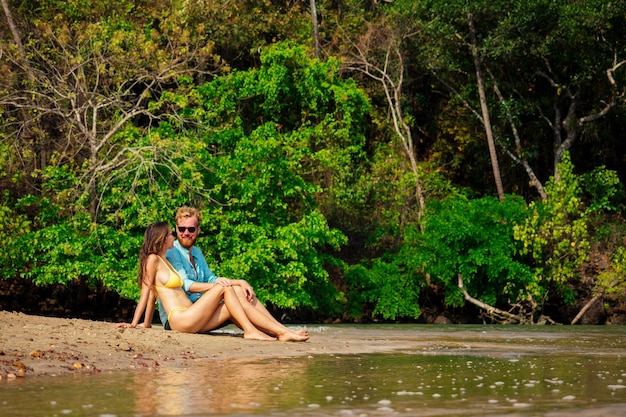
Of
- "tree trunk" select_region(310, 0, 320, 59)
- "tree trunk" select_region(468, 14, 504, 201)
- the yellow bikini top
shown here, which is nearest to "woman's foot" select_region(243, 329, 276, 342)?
the yellow bikini top

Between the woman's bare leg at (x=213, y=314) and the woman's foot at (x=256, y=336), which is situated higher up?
the woman's bare leg at (x=213, y=314)

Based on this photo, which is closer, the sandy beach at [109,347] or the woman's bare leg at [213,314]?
the sandy beach at [109,347]

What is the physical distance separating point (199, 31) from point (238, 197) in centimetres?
539

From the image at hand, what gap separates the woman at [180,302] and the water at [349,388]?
1.72 metres

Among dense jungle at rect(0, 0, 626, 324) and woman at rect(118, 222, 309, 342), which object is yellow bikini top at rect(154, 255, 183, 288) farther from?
dense jungle at rect(0, 0, 626, 324)

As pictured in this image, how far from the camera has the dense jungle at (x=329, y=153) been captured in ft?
76.2

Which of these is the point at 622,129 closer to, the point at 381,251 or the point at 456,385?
the point at 381,251

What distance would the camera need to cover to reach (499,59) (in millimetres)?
29453

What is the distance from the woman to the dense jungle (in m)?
9.23

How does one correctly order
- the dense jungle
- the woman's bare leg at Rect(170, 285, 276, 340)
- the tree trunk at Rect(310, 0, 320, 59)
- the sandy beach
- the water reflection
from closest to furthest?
1. the water reflection
2. the sandy beach
3. the woman's bare leg at Rect(170, 285, 276, 340)
4. the dense jungle
5. the tree trunk at Rect(310, 0, 320, 59)

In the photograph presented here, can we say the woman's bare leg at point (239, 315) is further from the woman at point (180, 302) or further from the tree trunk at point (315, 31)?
the tree trunk at point (315, 31)

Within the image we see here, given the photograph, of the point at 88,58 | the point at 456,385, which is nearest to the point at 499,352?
the point at 456,385

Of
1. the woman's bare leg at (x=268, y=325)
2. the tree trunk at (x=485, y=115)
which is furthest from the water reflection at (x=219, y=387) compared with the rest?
the tree trunk at (x=485, y=115)

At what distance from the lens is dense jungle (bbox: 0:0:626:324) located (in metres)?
23.2
